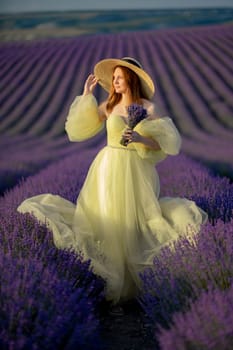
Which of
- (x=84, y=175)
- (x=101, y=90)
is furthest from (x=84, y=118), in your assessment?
(x=101, y=90)

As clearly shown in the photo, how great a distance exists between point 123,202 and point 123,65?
0.55 m

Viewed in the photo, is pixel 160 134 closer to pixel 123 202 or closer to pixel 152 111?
pixel 152 111

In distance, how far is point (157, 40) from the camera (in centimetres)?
589

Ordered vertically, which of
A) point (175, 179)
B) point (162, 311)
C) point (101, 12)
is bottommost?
point (175, 179)

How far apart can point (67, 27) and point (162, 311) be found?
4182mm

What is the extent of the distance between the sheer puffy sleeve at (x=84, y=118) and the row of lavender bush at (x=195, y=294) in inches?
28.3

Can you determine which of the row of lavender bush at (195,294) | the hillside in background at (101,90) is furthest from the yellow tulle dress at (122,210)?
the hillside in background at (101,90)

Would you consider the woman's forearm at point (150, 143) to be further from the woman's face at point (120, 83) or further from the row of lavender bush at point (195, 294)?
the row of lavender bush at point (195, 294)

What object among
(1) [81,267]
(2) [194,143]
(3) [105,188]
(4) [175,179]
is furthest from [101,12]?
(1) [81,267]

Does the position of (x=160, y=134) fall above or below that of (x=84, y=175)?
above

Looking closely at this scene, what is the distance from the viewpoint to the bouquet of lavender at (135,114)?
2264 mm

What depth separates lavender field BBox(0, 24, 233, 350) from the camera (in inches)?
58.2

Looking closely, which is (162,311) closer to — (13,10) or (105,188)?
(105,188)

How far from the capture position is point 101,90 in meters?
6.47
